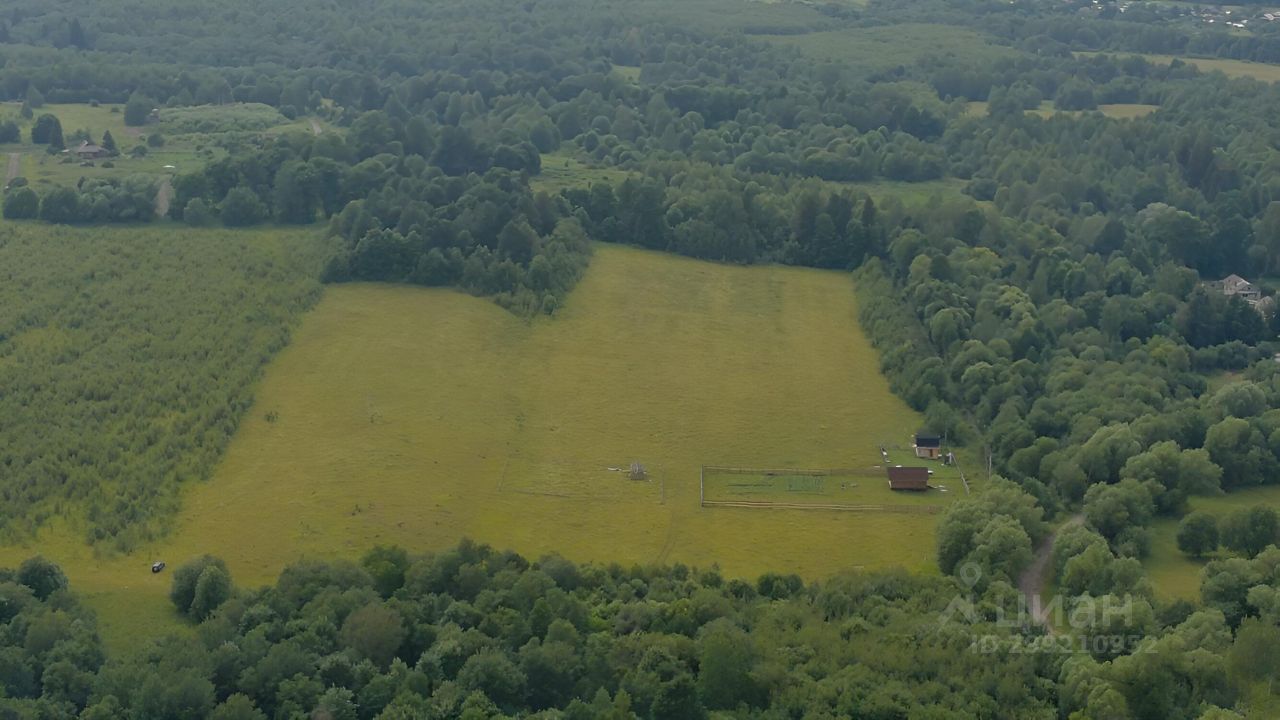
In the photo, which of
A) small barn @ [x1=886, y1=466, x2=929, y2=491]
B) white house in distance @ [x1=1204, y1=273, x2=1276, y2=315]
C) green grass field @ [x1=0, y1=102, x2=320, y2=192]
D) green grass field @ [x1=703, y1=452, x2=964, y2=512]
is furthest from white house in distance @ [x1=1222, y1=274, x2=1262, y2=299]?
green grass field @ [x1=0, y1=102, x2=320, y2=192]

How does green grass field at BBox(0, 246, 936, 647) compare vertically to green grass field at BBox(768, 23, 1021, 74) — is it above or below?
above

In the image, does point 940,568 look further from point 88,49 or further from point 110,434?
point 88,49

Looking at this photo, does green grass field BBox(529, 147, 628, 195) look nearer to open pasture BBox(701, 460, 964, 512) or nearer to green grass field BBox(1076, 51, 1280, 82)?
open pasture BBox(701, 460, 964, 512)

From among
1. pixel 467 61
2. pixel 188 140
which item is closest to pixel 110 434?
pixel 188 140

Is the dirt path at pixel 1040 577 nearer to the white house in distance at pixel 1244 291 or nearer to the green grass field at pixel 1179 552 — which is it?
the green grass field at pixel 1179 552
